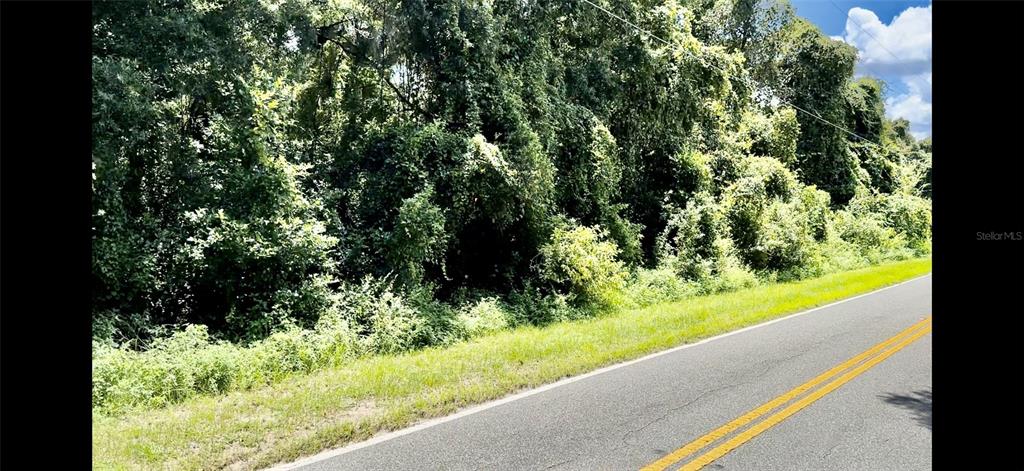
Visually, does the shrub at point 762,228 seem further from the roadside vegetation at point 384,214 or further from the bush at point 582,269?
the bush at point 582,269

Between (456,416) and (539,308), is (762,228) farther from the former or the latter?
(456,416)

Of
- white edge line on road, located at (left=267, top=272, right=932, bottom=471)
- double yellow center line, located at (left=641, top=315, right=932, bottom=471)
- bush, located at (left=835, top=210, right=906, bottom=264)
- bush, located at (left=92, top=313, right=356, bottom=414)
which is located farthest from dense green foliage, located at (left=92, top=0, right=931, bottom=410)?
bush, located at (left=835, top=210, right=906, bottom=264)

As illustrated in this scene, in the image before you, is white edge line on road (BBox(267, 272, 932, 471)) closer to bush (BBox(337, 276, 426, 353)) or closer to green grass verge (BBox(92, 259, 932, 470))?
green grass verge (BBox(92, 259, 932, 470))

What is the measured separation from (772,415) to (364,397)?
419 centimetres

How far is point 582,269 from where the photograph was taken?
13.1 m

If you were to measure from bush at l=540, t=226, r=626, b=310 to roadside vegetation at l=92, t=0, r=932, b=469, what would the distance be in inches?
2.2

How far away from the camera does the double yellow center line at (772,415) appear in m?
4.97

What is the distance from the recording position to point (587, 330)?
10781 millimetres

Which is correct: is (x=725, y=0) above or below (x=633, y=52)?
above

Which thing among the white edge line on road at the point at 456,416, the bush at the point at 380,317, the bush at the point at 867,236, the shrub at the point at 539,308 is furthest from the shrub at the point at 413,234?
the bush at the point at 867,236

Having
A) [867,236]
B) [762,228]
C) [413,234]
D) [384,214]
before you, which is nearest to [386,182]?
[384,214]
